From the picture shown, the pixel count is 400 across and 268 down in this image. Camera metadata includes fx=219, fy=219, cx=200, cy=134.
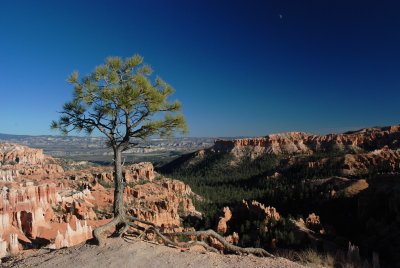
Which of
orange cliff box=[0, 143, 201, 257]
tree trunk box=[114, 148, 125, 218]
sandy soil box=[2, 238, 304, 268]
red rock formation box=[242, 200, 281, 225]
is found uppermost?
tree trunk box=[114, 148, 125, 218]

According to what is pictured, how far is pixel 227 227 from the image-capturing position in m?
36.9

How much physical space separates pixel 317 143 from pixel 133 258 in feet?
452

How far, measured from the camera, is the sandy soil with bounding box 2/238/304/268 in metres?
5.42

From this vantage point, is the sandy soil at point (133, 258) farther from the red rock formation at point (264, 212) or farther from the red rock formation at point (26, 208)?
the red rock formation at point (264, 212)

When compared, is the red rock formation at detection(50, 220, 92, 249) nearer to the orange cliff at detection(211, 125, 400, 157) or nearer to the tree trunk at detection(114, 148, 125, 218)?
the tree trunk at detection(114, 148, 125, 218)

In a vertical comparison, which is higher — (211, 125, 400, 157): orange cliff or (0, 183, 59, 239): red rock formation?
(211, 125, 400, 157): orange cliff

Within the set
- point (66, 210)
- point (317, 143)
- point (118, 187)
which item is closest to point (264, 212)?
point (66, 210)

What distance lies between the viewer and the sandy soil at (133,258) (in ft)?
17.8

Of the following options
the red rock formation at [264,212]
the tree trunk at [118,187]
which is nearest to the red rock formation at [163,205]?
the red rock formation at [264,212]

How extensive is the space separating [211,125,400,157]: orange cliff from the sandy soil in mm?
118245

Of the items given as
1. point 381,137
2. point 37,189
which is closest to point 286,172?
point 381,137

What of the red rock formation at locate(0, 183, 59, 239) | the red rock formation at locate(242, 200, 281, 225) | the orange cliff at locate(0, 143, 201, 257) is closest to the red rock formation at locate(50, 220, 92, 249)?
the orange cliff at locate(0, 143, 201, 257)

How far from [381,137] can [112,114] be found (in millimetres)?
136475

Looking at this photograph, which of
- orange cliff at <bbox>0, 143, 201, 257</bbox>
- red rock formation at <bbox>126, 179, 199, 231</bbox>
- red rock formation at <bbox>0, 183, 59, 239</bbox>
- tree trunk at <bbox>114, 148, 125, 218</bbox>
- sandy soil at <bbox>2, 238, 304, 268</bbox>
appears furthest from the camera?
red rock formation at <bbox>126, 179, 199, 231</bbox>
